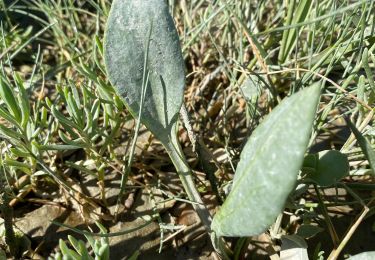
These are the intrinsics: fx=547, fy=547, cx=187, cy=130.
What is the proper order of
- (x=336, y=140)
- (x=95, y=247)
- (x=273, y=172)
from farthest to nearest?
(x=336, y=140) < (x=95, y=247) < (x=273, y=172)

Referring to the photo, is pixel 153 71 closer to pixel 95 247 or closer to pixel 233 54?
pixel 95 247

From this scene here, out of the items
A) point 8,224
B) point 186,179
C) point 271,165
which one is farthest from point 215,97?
point 271,165

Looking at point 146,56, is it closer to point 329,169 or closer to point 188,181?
point 188,181

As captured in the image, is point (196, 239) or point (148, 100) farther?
point (196, 239)

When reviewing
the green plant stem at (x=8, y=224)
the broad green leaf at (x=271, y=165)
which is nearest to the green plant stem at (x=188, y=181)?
the broad green leaf at (x=271, y=165)

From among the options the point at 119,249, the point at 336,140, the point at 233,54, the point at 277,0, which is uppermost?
the point at 277,0

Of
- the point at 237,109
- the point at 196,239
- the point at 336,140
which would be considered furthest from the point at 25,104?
the point at 336,140

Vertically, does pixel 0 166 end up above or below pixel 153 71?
below
